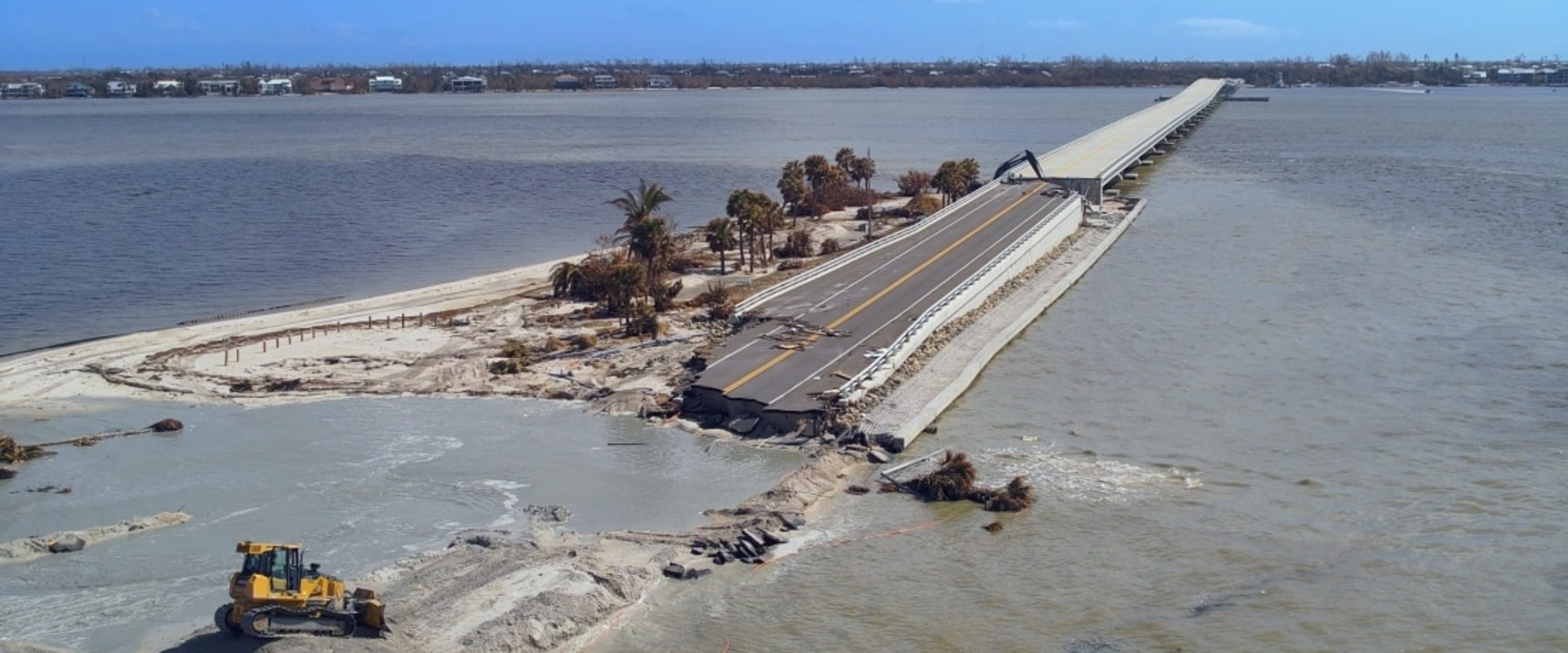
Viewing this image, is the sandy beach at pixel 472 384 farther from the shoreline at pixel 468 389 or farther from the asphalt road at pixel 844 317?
the asphalt road at pixel 844 317

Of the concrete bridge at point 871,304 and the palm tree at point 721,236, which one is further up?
the palm tree at point 721,236

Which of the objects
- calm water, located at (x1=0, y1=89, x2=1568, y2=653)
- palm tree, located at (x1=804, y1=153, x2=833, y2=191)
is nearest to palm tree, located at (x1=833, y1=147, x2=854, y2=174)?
palm tree, located at (x1=804, y1=153, x2=833, y2=191)

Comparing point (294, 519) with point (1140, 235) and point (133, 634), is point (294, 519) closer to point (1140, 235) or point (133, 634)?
point (133, 634)

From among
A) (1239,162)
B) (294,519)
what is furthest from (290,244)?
(1239,162)

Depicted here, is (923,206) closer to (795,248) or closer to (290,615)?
(795,248)

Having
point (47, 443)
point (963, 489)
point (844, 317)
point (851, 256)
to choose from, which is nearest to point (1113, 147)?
point (851, 256)

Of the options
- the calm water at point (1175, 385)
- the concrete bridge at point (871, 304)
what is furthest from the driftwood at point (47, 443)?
the concrete bridge at point (871, 304)
